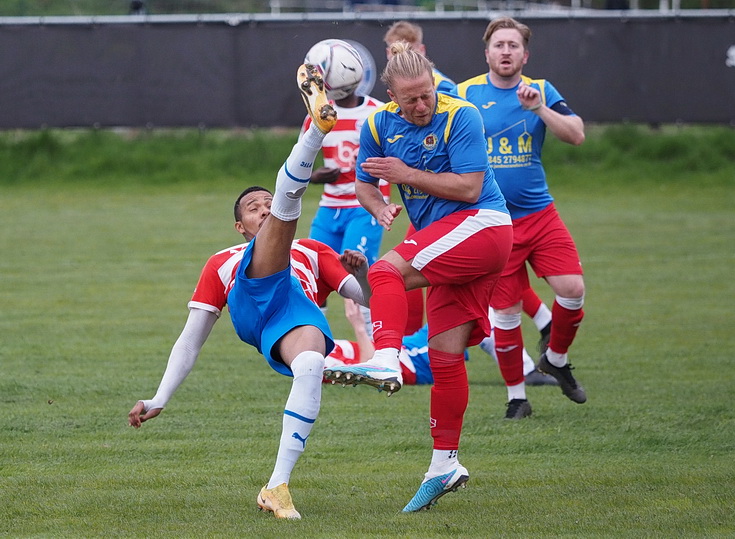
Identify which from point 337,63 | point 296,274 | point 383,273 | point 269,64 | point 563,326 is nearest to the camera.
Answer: point 383,273

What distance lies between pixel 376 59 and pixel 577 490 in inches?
515

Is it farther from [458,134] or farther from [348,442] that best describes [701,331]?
[458,134]

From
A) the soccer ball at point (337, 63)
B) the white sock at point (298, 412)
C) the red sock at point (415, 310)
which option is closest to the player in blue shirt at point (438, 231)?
the white sock at point (298, 412)

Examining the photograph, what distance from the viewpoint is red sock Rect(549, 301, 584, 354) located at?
22.8 feet

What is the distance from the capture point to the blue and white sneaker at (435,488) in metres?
4.99

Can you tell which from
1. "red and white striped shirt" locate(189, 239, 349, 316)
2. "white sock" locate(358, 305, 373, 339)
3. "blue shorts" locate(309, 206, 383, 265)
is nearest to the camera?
"red and white striped shirt" locate(189, 239, 349, 316)

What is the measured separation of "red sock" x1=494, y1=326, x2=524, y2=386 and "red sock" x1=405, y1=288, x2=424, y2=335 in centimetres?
101

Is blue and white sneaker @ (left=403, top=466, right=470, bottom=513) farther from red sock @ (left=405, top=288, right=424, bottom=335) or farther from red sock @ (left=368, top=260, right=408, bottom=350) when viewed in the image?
red sock @ (left=405, top=288, right=424, bottom=335)

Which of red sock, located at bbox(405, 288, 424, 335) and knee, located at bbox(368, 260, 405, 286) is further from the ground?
knee, located at bbox(368, 260, 405, 286)

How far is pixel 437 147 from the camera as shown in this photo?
4.98 metres

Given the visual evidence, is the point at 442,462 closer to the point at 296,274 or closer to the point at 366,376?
the point at 366,376

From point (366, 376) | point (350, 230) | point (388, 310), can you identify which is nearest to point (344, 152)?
point (350, 230)

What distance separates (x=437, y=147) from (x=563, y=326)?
238 cm

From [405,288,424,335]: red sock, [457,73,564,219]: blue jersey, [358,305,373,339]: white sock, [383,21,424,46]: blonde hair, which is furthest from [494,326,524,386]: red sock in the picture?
[383,21,424,46]: blonde hair
